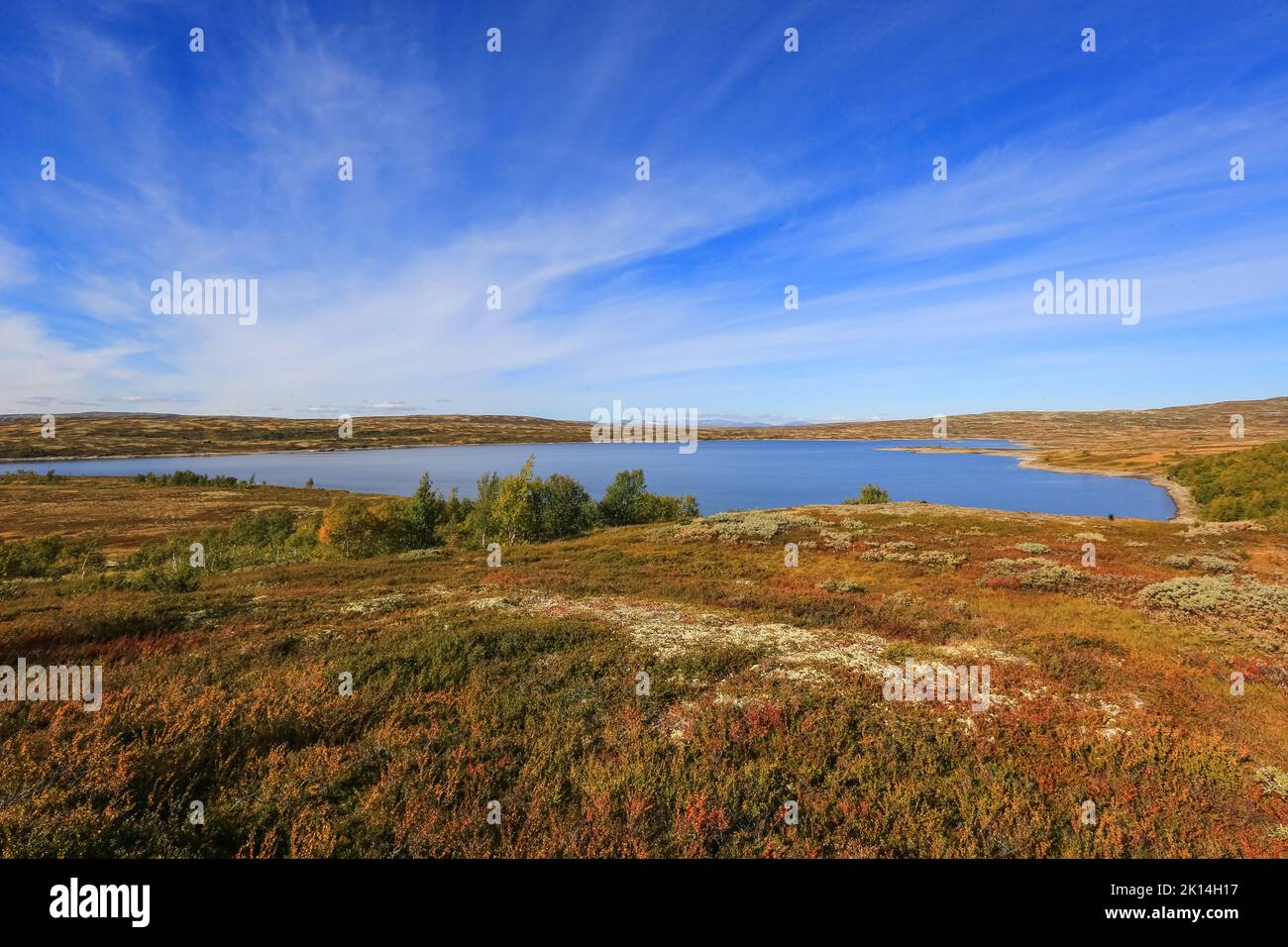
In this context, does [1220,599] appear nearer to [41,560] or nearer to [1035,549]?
[1035,549]

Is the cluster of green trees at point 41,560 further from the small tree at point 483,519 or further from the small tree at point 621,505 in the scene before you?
the small tree at point 621,505

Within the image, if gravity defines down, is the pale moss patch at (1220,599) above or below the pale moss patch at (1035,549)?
above

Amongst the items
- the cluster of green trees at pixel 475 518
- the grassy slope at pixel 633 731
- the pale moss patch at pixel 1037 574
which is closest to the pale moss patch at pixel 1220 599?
the grassy slope at pixel 633 731

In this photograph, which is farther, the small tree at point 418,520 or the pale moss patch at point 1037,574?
the small tree at point 418,520

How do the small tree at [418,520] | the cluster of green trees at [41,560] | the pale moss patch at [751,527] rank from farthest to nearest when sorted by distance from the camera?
1. the small tree at [418,520]
2. the pale moss patch at [751,527]
3. the cluster of green trees at [41,560]

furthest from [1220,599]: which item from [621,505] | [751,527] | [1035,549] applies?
[621,505]

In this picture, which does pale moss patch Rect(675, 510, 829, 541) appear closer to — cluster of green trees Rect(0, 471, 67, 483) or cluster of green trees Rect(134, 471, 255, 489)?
cluster of green trees Rect(134, 471, 255, 489)
